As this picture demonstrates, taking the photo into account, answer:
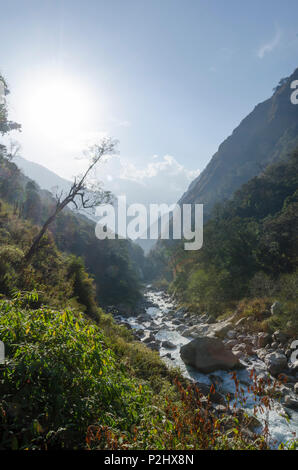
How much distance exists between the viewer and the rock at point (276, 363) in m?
8.59

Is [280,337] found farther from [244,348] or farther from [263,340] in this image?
[244,348]

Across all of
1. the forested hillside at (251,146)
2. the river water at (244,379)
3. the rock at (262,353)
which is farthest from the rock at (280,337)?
the forested hillside at (251,146)

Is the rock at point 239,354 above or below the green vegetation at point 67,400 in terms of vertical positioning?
below

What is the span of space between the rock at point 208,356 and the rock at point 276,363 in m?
1.09

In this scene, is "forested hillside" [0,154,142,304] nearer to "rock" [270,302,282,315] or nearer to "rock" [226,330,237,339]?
"rock" [226,330,237,339]

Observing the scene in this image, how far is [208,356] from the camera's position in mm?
9164

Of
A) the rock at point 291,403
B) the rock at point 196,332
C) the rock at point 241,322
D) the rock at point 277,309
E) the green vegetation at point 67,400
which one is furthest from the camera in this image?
the rock at point 196,332

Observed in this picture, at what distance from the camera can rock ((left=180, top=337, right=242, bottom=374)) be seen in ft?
29.4

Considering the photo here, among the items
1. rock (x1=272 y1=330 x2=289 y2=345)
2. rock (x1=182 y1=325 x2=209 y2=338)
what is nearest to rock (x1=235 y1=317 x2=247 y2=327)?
rock (x1=182 y1=325 x2=209 y2=338)

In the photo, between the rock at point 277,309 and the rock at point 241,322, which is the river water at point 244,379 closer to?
the rock at point 241,322

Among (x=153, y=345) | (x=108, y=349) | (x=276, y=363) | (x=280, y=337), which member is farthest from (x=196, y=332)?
(x=108, y=349)

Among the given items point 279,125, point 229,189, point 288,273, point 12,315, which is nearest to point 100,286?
point 288,273

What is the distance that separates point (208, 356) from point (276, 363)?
2.50m
